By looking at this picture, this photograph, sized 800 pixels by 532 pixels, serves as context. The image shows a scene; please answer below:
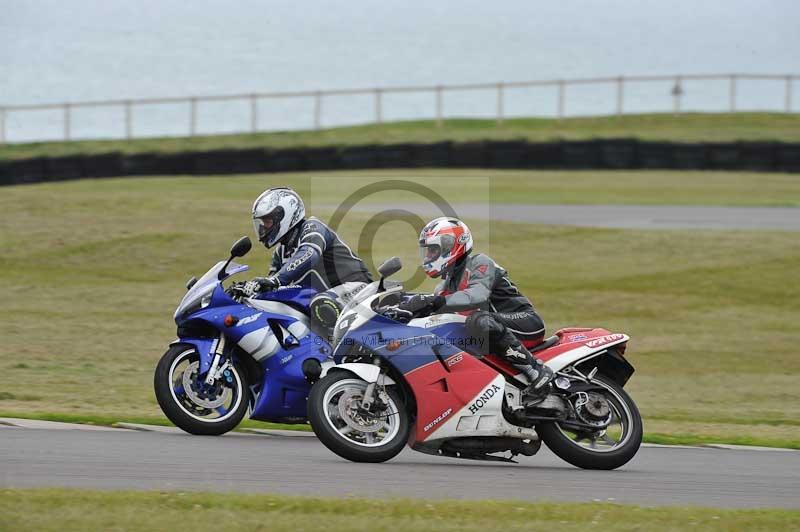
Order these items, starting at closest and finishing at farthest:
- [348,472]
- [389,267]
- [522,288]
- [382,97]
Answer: [348,472] → [389,267] → [522,288] → [382,97]

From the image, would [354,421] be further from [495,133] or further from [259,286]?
[495,133]

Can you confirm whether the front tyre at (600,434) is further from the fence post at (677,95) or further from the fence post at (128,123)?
the fence post at (677,95)

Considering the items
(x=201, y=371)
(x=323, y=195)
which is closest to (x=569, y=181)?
(x=323, y=195)

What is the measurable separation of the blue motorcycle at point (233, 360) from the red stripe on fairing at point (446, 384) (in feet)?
4.59

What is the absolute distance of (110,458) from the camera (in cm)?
831

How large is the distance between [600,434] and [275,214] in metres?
3.20

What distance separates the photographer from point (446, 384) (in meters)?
8.70

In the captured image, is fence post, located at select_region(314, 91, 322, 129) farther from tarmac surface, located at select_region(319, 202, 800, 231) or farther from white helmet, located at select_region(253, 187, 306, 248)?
white helmet, located at select_region(253, 187, 306, 248)

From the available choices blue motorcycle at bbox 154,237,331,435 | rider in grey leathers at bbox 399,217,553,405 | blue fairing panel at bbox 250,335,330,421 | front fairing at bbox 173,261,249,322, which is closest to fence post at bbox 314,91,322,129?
blue motorcycle at bbox 154,237,331,435

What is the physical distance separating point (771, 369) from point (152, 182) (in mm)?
21891

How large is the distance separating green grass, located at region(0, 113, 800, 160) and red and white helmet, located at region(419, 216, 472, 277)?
27010mm

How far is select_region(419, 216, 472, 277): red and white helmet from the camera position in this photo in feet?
28.7

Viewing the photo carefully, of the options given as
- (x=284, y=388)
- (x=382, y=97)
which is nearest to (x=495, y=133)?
(x=382, y=97)

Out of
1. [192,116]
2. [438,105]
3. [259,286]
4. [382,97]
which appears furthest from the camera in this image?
[382,97]
